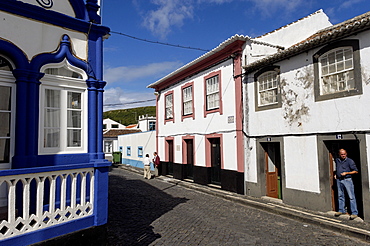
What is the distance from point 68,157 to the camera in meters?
5.28

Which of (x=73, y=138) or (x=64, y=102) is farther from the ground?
(x=64, y=102)

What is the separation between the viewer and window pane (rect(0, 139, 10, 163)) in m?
4.78

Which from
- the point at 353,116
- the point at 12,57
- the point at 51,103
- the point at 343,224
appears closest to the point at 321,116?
the point at 353,116

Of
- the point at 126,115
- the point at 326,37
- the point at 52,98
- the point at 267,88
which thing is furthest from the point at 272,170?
the point at 126,115

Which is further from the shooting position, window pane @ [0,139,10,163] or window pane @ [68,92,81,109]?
window pane @ [68,92,81,109]

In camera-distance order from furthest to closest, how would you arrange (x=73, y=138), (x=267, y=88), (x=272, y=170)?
(x=272, y=170) < (x=267, y=88) < (x=73, y=138)

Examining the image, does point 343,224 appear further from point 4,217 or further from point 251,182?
point 4,217

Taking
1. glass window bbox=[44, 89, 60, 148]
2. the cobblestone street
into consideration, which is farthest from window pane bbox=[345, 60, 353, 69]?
glass window bbox=[44, 89, 60, 148]

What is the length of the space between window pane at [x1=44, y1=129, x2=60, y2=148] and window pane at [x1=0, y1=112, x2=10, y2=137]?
0.60 m

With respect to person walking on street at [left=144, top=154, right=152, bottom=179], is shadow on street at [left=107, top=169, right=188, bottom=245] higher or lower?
lower

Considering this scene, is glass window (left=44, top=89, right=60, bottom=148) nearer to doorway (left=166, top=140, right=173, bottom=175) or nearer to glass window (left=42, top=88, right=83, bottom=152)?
glass window (left=42, top=88, right=83, bottom=152)

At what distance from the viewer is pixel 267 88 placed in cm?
934

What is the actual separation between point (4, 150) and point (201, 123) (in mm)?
8735

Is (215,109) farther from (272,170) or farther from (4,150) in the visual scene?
(4,150)
